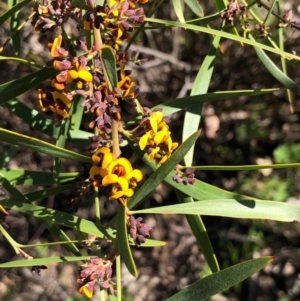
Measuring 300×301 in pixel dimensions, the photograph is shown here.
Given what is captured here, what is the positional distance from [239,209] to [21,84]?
501 millimetres

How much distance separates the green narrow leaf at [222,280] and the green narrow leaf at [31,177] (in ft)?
1.29

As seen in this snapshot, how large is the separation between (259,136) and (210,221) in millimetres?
537

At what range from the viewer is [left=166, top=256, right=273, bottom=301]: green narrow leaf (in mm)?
894

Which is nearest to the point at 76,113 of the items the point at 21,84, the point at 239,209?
the point at 21,84

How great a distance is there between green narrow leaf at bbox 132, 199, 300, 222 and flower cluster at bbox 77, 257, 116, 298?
0.14 meters

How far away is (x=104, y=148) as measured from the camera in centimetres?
89

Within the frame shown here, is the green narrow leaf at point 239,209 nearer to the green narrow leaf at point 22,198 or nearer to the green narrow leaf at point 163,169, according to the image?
the green narrow leaf at point 163,169

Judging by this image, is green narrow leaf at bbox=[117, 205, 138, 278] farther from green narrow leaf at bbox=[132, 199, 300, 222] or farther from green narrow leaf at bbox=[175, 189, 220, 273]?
green narrow leaf at bbox=[175, 189, 220, 273]

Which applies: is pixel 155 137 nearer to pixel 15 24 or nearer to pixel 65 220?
pixel 65 220

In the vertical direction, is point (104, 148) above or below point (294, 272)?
above

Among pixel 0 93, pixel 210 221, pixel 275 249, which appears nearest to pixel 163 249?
pixel 210 221

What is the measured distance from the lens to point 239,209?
102 cm

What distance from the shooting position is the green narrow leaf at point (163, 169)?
2.83ft

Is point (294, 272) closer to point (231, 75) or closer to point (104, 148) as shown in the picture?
point (231, 75)
